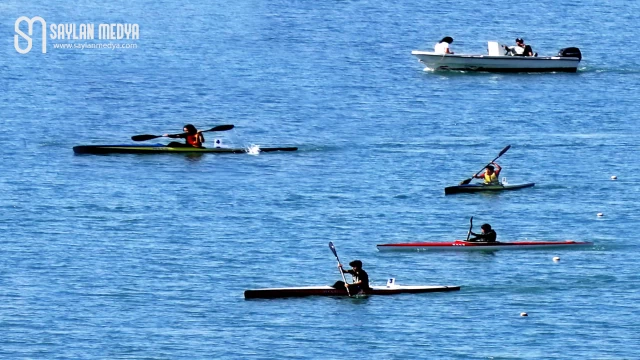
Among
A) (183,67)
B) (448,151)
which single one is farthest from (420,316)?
(183,67)

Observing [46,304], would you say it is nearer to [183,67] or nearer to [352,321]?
[352,321]

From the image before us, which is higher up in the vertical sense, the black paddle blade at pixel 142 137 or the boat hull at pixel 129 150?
the black paddle blade at pixel 142 137

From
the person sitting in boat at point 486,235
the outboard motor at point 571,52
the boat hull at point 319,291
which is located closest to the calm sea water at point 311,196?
the boat hull at point 319,291

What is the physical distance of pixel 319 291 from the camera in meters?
65.7

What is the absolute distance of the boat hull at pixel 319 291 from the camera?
65.4m

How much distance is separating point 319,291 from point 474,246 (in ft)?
28.0

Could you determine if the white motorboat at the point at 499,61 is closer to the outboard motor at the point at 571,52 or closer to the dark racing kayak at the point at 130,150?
the outboard motor at the point at 571,52

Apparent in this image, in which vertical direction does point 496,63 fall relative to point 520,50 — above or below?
below

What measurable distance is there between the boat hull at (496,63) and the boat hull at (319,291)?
155 feet

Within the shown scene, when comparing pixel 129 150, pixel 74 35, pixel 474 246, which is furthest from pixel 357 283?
pixel 74 35

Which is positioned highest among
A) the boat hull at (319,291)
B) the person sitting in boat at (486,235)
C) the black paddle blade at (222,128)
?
the black paddle blade at (222,128)

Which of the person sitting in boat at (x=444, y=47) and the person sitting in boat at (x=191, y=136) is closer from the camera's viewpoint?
the person sitting in boat at (x=191, y=136)

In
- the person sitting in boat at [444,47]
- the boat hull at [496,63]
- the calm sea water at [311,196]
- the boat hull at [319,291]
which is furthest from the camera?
the boat hull at [496,63]

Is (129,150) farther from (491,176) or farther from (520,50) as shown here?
(520,50)
